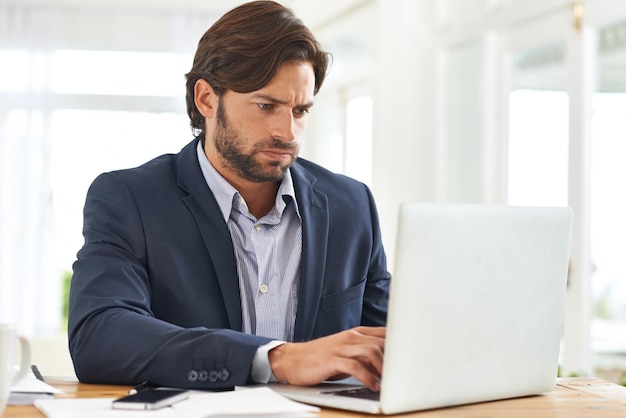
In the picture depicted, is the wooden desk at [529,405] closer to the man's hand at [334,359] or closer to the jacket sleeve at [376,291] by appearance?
the man's hand at [334,359]

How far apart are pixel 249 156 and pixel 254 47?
216 mm

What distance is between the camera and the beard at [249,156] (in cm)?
188

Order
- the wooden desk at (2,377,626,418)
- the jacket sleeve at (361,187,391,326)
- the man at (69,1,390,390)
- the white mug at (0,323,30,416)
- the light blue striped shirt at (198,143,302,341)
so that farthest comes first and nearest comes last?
the jacket sleeve at (361,187,391,326), the light blue striped shirt at (198,143,302,341), the man at (69,1,390,390), the wooden desk at (2,377,626,418), the white mug at (0,323,30,416)

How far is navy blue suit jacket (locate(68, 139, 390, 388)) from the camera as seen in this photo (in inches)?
56.6

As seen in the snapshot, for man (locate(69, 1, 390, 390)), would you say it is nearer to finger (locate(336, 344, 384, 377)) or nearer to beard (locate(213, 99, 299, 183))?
beard (locate(213, 99, 299, 183))

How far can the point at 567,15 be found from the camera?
161 inches

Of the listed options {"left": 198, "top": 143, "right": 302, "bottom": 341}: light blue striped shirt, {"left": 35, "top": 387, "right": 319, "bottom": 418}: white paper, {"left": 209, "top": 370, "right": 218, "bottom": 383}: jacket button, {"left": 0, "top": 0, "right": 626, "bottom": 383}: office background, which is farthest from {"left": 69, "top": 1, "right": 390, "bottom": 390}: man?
{"left": 0, "top": 0, "right": 626, "bottom": 383}: office background

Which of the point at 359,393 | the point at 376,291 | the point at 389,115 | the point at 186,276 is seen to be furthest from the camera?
the point at 389,115

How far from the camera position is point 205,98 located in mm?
2049

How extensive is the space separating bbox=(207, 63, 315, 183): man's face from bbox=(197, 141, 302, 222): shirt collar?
0.03 meters

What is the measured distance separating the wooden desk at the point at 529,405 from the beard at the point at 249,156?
565 millimetres

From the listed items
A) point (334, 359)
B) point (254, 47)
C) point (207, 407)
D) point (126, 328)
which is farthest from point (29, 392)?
point (254, 47)

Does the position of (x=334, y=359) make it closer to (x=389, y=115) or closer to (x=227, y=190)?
(x=227, y=190)

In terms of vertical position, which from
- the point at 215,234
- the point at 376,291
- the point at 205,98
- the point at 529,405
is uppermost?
the point at 205,98
